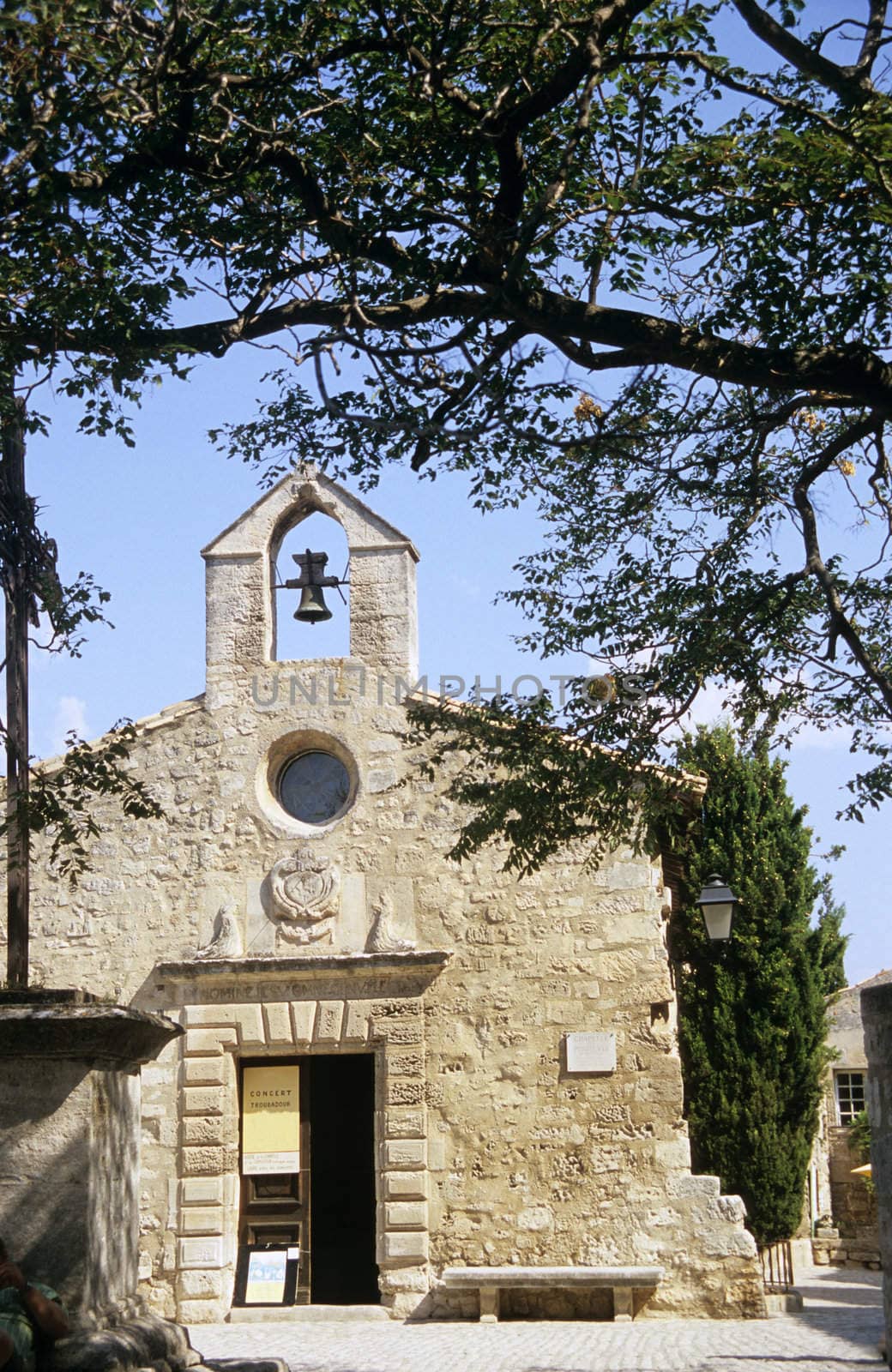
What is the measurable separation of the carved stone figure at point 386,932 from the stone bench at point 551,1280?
2.64 meters

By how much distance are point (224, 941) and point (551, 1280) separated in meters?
3.94

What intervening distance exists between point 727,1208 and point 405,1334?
275cm

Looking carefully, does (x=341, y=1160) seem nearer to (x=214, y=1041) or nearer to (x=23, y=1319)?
(x=214, y=1041)

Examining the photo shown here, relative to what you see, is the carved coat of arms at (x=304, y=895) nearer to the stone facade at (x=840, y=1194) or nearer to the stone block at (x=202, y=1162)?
the stone block at (x=202, y=1162)

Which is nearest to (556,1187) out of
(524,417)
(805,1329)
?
(805,1329)

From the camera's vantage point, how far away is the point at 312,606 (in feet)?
45.5

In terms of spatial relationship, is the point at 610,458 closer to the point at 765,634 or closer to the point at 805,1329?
the point at 765,634

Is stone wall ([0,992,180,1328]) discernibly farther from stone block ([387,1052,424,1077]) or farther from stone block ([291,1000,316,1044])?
stone block ([291,1000,316,1044])

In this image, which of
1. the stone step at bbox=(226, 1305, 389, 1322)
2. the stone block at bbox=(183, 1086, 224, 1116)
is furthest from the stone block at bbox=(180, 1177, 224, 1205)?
the stone step at bbox=(226, 1305, 389, 1322)

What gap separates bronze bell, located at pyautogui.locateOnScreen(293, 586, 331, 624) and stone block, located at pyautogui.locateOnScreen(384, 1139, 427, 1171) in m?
4.63

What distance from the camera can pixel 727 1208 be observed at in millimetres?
12219

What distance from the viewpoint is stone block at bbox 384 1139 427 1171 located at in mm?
12695

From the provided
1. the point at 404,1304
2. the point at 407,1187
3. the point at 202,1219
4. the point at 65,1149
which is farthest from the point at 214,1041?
the point at 65,1149

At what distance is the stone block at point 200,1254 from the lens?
501 inches
